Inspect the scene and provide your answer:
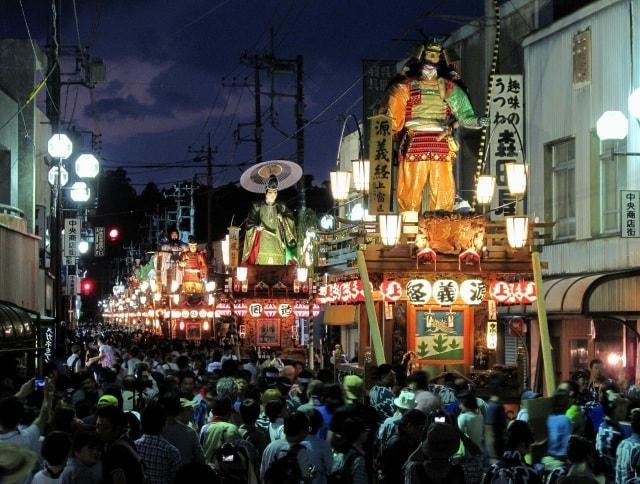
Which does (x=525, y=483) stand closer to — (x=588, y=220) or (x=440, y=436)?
(x=440, y=436)

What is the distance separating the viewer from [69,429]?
9492 millimetres

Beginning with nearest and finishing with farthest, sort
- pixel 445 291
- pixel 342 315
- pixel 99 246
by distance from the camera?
pixel 445 291
pixel 342 315
pixel 99 246

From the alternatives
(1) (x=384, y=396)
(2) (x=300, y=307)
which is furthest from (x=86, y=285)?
(1) (x=384, y=396)

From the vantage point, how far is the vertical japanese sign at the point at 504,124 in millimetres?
25297

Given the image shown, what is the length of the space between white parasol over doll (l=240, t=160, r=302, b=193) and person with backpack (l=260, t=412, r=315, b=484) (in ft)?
87.5

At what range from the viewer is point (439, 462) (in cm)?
743

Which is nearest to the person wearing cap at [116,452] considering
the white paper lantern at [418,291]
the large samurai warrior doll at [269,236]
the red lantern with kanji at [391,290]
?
the red lantern with kanji at [391,290]

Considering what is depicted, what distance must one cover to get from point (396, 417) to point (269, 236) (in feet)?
86.7

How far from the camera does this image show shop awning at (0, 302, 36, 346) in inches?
779

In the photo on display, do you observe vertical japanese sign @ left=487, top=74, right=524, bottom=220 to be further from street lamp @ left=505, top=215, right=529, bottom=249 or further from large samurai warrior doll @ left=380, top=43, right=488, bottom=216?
street lamp @ left=505, top=215, right=529, bottom=249

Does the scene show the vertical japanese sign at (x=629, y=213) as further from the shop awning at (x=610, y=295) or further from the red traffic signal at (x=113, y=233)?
the red traffic signal at (x=113, y=233)

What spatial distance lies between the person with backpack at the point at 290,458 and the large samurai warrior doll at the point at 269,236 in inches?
1097

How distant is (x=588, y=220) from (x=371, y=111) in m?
15.0

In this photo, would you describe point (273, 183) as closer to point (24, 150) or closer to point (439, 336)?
point (24, 150)
